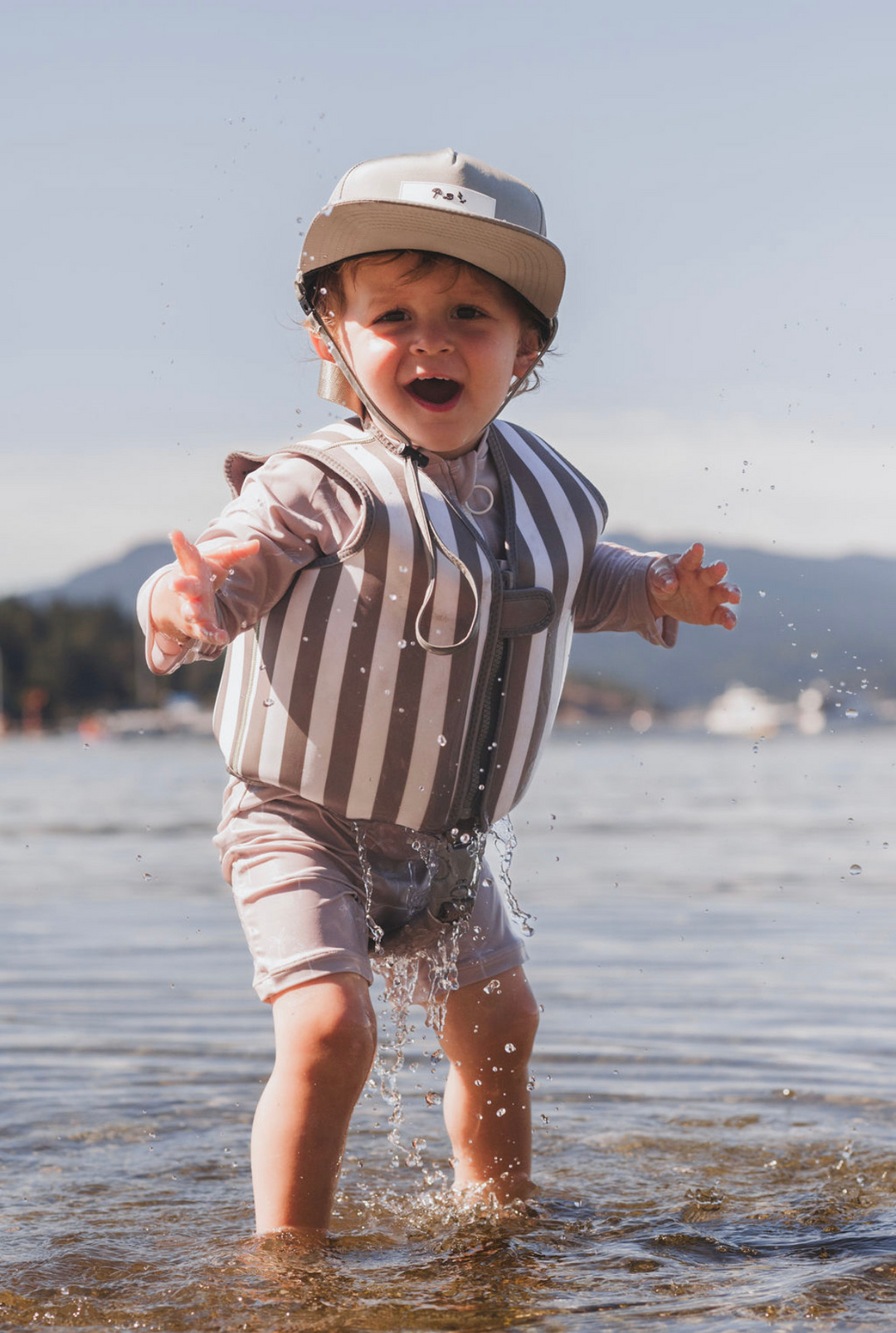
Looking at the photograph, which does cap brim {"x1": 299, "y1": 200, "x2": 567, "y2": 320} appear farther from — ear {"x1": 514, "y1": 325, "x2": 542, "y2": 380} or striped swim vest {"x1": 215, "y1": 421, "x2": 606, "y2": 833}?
striped swim vest {"x1": 215, "y1": 421, "x2": 606, "y2": 833}

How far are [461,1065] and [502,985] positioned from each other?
0.19 m

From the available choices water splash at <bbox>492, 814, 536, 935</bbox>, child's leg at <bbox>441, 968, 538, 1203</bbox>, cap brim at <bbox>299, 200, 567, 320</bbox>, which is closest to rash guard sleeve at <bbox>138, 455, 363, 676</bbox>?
cap brim at <bbox>299, 200, 567, 320</bbox>

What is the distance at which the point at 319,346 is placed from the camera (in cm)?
316

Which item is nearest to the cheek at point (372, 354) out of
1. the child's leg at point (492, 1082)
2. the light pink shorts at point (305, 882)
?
the light pink shorts at point (305, 882)

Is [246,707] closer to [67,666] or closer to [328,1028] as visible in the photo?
[328,1028]

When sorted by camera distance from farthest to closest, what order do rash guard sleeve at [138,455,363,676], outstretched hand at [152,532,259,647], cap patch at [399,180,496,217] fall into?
cap patch at [399,180,496,217], rash guard sleeve at [138,455,363,676], outstretched hand at [152,532,259,647]

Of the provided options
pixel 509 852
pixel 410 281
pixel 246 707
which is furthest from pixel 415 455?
pixel 509 852

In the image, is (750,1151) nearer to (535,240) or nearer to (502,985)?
(502,985)

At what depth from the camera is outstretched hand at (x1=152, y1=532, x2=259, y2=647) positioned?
8.13ft

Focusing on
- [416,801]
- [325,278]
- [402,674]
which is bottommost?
[416,801]

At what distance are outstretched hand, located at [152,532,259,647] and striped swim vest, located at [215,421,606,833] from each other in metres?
0.25

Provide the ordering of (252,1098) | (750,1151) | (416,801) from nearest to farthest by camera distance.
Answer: (416,801), (750,1151), (252,1098)

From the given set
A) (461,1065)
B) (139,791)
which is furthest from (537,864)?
(139,791)

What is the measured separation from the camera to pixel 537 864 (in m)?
11.5
